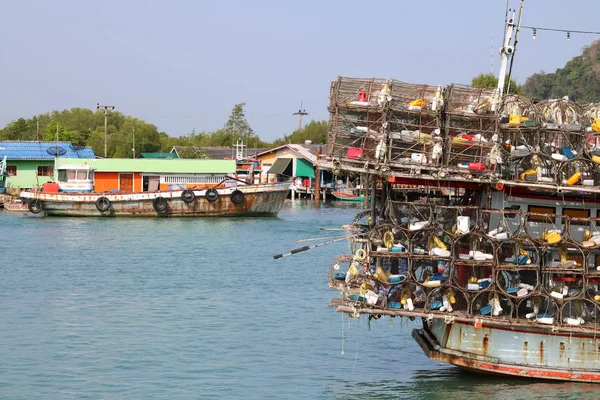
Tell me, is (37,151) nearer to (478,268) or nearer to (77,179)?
(77,179)

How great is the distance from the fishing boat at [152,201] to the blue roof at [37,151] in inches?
454

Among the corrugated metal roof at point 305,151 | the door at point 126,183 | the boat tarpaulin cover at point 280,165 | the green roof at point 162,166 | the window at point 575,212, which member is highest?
the corrugated metal roof at point 305,151

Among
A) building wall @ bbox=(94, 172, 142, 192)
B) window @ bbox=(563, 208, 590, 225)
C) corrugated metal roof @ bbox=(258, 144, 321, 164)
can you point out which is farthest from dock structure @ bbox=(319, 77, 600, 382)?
corrugated metal roof @ bbox=(258, 144, 321, 164)

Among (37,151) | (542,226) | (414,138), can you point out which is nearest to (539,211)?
(542,226)

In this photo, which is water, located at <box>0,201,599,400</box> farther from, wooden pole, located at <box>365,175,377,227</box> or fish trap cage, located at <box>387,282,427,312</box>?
wooden pole, located at <box>365,175,377,227</box>

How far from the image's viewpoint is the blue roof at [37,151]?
218 feet

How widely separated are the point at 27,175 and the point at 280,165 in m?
23.7

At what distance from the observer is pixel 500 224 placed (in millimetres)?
16531

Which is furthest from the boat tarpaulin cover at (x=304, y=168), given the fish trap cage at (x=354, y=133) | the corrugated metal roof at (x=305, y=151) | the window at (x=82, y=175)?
the fish trap cage at (x=354, y=133)

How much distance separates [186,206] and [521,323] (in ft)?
130

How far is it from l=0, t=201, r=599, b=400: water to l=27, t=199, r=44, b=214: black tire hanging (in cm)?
1495

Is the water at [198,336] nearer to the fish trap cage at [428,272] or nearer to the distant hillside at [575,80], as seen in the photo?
the fish trap cage at [428,272]

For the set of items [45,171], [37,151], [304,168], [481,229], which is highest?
[37,151]

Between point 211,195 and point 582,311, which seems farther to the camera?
point 211,195
